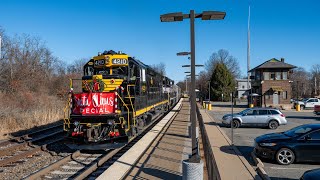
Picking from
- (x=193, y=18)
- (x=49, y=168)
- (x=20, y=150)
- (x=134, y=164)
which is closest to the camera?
(x=193, y=18)

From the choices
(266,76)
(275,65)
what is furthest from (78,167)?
(275,65)

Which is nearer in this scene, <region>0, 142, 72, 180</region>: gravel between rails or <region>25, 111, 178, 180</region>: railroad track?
<region>25, 111, 178, 180</region>: railroad track

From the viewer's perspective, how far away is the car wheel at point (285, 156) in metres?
11.7

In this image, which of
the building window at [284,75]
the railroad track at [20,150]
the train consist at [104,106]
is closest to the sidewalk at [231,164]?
the train consist at [104,106]

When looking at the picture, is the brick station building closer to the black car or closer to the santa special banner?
the black car

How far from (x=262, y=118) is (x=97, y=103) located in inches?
576

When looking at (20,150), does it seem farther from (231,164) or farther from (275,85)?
(275,85)

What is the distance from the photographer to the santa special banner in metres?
12.9

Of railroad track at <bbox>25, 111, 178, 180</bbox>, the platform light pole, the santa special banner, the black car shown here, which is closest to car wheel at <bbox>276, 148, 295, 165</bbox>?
the black car

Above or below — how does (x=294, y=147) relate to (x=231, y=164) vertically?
above

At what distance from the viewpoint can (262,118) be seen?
23.4 meters

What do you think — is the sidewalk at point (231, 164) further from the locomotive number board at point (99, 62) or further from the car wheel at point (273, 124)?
the car wheel at point (273, 124)

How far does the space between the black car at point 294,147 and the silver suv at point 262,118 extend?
1127cm

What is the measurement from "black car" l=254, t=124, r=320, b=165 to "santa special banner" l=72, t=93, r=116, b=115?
612cm
